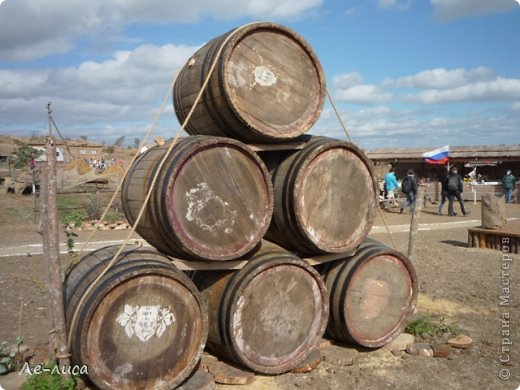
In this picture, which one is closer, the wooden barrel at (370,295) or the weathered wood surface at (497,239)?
the wooden barrel at (370,295)

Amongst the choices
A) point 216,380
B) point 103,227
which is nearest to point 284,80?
point 216,380

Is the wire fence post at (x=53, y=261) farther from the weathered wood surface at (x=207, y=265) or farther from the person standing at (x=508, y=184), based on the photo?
the person standing at (x=508, y=184)

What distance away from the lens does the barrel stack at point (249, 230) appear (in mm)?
3889

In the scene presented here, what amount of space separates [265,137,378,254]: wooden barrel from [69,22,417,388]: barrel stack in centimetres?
1

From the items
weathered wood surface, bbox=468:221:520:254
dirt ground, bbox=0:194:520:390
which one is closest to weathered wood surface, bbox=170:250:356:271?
dirt ground, bbox=0:194:520:390

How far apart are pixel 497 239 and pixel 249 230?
783cm

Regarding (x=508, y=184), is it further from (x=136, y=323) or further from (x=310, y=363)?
(x=136, y=323)

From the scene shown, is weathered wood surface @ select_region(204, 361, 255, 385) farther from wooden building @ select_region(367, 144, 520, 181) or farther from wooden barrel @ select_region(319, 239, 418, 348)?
wooden building @ select_region(367, 144, 520, 181)

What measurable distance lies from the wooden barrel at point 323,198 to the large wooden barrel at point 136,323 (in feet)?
3.81

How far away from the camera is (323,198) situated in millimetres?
4715

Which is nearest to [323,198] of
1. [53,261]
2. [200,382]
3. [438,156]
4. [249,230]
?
[249,230]

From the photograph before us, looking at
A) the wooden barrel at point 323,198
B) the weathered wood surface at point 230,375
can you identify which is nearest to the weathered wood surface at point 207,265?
the wooden barrel at point 323,198

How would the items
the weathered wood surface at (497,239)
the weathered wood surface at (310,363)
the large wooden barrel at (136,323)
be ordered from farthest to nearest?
1. the weathered wood surface at (497,239)
2. the weathered wood surface at (310,363)
3. the large wooden barrel at (136,323)

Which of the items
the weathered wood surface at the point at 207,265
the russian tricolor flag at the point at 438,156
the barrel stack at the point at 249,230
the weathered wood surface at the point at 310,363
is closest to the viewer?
the barrel stack at the point at 249,230
